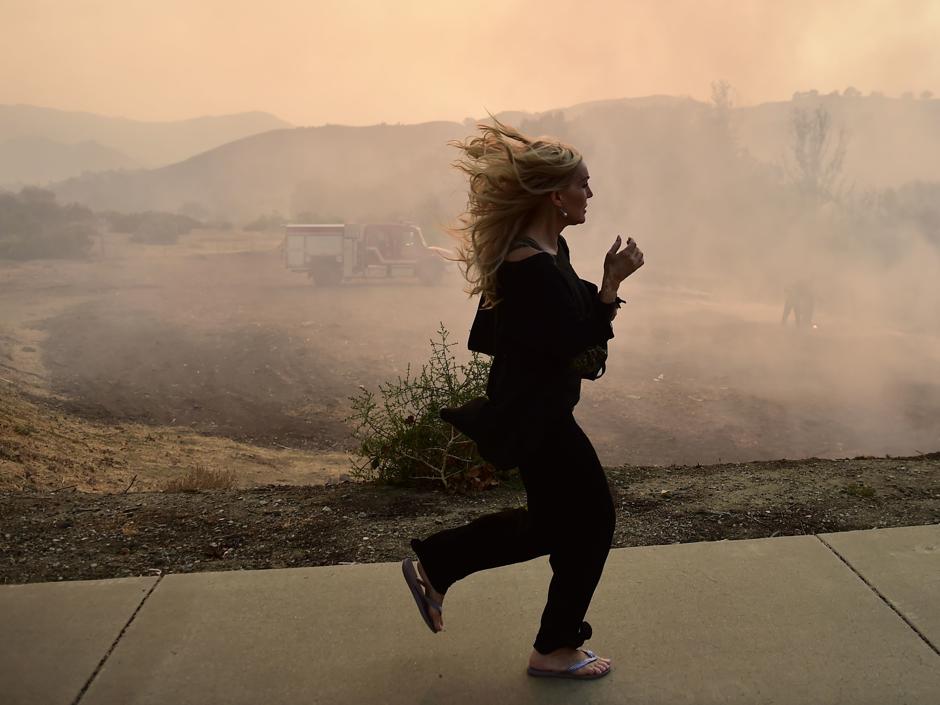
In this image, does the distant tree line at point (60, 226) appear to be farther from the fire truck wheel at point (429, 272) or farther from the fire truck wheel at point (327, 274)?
the fire truck wheel at point (429, 272)

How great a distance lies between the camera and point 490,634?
2.87 m

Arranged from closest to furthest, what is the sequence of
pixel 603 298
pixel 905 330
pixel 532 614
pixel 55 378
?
pixel 603 298 → pixel 532 614 → pixel 55 378 → pixel 905 330

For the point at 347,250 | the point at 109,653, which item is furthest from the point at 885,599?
the point at 347,250

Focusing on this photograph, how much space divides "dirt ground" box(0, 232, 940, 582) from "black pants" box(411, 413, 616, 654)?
110 cm

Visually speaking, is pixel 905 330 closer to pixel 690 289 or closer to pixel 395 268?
pixel 690 289

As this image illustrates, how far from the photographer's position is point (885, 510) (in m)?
4.14

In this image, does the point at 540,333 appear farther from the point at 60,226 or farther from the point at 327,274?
the point at 60,226

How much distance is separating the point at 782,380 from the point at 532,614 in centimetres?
1414

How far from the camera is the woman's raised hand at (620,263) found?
92.8 inches

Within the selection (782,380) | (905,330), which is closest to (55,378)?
(782,380)

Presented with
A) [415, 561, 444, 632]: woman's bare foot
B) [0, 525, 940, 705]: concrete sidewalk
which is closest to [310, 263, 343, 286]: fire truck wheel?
[0, 525, 940, 705]: concrete sidewalk

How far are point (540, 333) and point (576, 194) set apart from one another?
1.35 feet

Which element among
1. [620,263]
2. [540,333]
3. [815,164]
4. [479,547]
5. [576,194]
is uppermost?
[815,164]

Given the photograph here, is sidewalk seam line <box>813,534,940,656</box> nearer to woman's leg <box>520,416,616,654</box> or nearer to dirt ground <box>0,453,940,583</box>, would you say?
dirt ground <box>0,453,940,583</box>
